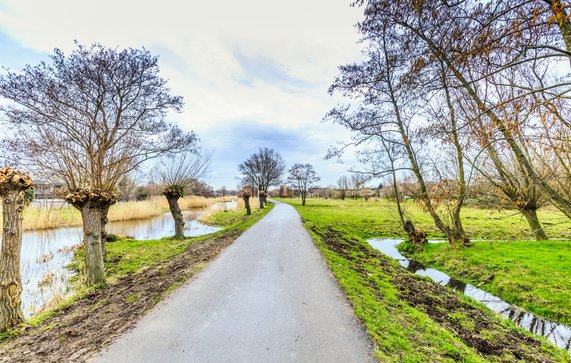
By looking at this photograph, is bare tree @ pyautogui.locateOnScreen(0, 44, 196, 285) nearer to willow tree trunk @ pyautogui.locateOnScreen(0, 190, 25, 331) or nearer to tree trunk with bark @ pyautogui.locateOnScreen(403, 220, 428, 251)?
willow tree trunk @ pyautogui.locateOnScreen(0, 190, 25, 331)

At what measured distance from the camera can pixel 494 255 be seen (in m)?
9.65

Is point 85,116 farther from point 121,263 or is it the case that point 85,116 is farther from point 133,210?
point 133,210

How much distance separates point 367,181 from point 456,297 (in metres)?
6.66

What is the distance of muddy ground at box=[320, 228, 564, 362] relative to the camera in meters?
4.04

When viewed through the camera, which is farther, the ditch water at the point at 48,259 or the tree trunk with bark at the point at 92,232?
the tree trunk with bark at the point at 92,232

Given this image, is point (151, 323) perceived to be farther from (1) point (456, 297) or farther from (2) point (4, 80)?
(2) point (4, 80)

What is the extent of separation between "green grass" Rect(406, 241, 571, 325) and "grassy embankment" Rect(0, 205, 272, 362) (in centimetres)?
852

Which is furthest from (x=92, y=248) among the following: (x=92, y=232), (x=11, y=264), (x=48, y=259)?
(x=48, y=259)

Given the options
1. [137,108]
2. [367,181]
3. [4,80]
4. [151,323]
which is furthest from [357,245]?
[4,80]

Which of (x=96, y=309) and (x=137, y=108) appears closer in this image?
(x=96, y=309)

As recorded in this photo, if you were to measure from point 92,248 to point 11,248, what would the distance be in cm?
210

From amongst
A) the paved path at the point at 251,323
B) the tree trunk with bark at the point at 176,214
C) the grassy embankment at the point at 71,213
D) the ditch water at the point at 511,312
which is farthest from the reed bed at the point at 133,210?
the ditch water at the point at 511,312

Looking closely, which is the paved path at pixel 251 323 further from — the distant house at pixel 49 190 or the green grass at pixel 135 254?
the distant house at pixel 49 190

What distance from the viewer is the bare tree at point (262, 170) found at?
144 feet
